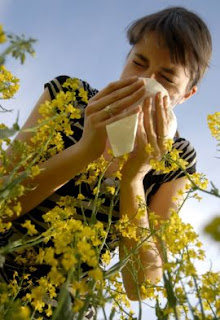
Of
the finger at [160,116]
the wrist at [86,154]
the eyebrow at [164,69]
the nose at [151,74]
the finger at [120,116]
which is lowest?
the wrist at [86,154]

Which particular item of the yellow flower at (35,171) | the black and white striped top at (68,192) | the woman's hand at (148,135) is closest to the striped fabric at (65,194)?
the black and white striped top at (68,192)

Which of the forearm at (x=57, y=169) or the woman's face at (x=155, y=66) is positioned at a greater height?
the woman's face at (x=155, y=66)

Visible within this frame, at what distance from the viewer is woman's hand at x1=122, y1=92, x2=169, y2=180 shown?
1364 millimetres

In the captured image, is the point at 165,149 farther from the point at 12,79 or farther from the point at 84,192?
the point at 12,79

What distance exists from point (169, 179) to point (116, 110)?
0.57 m

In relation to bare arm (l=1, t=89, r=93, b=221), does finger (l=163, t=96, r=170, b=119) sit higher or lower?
higher

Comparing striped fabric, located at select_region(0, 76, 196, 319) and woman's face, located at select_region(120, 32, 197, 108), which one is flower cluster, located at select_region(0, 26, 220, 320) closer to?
striped fabric, located at select_region(0, 76, 196, 319)

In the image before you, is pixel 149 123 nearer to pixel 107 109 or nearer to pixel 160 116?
pixel 160 116

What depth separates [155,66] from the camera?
158cm

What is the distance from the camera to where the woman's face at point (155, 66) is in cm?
159

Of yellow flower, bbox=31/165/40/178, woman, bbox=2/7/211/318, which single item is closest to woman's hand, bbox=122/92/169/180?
woman, bbox=2/7/211/318

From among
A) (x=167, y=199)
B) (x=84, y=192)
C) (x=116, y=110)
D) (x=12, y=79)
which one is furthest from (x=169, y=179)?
(x=12, y=79)

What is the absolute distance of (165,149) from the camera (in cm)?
133

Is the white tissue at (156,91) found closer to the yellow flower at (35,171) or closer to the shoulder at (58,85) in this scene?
the shoulder at (58,85)
